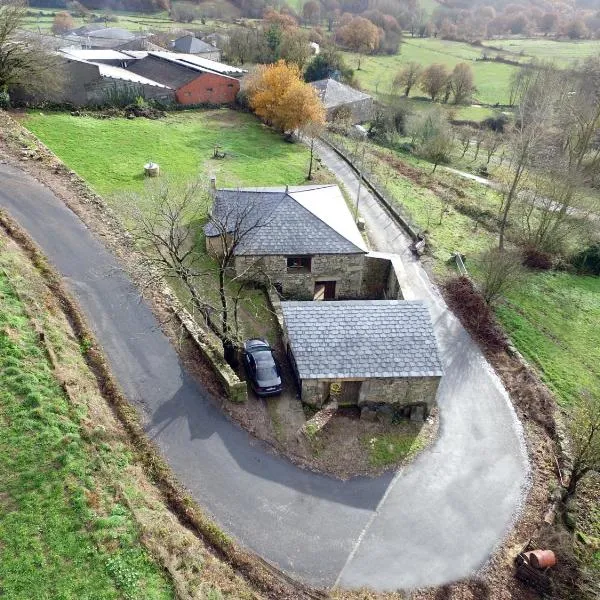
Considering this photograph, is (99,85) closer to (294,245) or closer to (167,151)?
(167,151)

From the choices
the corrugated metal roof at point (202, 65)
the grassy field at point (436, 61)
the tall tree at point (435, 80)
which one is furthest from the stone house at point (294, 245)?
the tall tree at point (435, 80)

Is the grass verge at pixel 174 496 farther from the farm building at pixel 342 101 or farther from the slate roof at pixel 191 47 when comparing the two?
the slate roof at pixel 191 47

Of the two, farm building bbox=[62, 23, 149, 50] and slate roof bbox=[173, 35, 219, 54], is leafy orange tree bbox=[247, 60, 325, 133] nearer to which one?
slate roof bbox=[173, 35, 219, 54]

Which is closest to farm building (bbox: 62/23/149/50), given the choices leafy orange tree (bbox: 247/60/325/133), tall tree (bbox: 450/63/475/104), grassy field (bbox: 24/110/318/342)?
grassy field (bbox: 24/110/318/342)

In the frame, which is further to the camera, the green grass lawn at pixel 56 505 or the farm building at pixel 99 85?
the farm building at pixel 99 85

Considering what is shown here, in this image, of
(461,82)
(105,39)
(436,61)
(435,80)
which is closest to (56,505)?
(105,39)

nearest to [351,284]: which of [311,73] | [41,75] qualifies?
[41,75]
